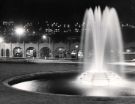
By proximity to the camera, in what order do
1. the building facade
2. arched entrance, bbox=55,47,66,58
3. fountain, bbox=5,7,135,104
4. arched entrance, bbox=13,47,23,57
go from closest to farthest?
fountain, bbox=5,7,135,104, arched entrance, bbox=55,47,66,58, arched entrance, bbox=13,47,23,57, the building facade

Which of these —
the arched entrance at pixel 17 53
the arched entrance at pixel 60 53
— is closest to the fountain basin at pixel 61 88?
the arched entrance at pixel 60 53

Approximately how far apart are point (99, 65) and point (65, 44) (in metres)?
63.0

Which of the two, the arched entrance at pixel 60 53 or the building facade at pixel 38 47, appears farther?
the building facade at pixel 38 47

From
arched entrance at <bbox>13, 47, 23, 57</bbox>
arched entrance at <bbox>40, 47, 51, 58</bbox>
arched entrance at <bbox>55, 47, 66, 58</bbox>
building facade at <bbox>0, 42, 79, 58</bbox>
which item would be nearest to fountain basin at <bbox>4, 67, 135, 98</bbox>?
arched entrance at <bbox>55, 47, 66, 58</bbox>

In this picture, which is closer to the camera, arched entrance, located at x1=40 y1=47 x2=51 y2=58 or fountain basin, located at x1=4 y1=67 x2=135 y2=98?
fountain basin, located at x1=4 y1=67 x2=135 y2=98

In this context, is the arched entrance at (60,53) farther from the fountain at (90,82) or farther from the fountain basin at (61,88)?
the fountain basin at (61,88)

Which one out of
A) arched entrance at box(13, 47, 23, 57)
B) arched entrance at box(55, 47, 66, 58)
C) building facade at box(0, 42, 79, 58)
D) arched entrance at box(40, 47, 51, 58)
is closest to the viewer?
arched entrance at box(55, 47, 66, 58)

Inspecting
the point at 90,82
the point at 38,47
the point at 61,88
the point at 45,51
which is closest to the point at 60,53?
the point at 38,47

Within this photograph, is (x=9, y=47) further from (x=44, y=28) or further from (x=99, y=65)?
(x=99, y=65)

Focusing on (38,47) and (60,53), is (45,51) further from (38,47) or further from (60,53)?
(60,53)

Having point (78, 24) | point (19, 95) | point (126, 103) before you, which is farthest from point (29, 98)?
point (78, 24)

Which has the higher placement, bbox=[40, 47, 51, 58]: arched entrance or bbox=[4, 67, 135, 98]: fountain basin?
bbox=[40, 47, 51, 58]: arched entrance

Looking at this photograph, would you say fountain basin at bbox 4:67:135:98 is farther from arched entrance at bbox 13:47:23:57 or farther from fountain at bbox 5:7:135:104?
arched entrance at bbox 13:47:23:57

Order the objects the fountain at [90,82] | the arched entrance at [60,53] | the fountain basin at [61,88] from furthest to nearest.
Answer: the arched entrance at [60,53] < the fountain at [90,82] < the fountain basin at [61,88]
